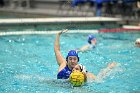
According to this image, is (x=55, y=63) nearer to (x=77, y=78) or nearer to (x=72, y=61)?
(x=72, y=61)

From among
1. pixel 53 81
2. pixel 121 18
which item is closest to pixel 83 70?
pixel 53 81

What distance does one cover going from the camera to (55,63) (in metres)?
8.86

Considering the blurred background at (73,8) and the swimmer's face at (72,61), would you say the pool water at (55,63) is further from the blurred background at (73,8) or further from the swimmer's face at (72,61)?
the blurred background at (73,8)

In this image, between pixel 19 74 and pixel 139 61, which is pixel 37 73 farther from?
pixel 139 61

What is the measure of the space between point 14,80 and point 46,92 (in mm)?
992

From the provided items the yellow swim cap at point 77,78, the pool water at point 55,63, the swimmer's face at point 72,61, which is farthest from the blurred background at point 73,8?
the yellow swim cap at point 77,78

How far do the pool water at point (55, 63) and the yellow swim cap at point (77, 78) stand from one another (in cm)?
8

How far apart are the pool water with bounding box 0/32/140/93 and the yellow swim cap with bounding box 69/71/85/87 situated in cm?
8

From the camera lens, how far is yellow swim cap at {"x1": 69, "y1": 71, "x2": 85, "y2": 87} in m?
6.29

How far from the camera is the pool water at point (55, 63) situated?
21.6 ft

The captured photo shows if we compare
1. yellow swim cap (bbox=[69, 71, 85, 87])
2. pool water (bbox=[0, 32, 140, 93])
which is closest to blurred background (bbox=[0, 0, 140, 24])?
pool water (bbox=[0, 32, 140, 93])

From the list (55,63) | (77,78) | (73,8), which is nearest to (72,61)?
(77,78)

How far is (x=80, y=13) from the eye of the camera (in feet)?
55.6

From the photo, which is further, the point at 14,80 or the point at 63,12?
the point at 63,12
